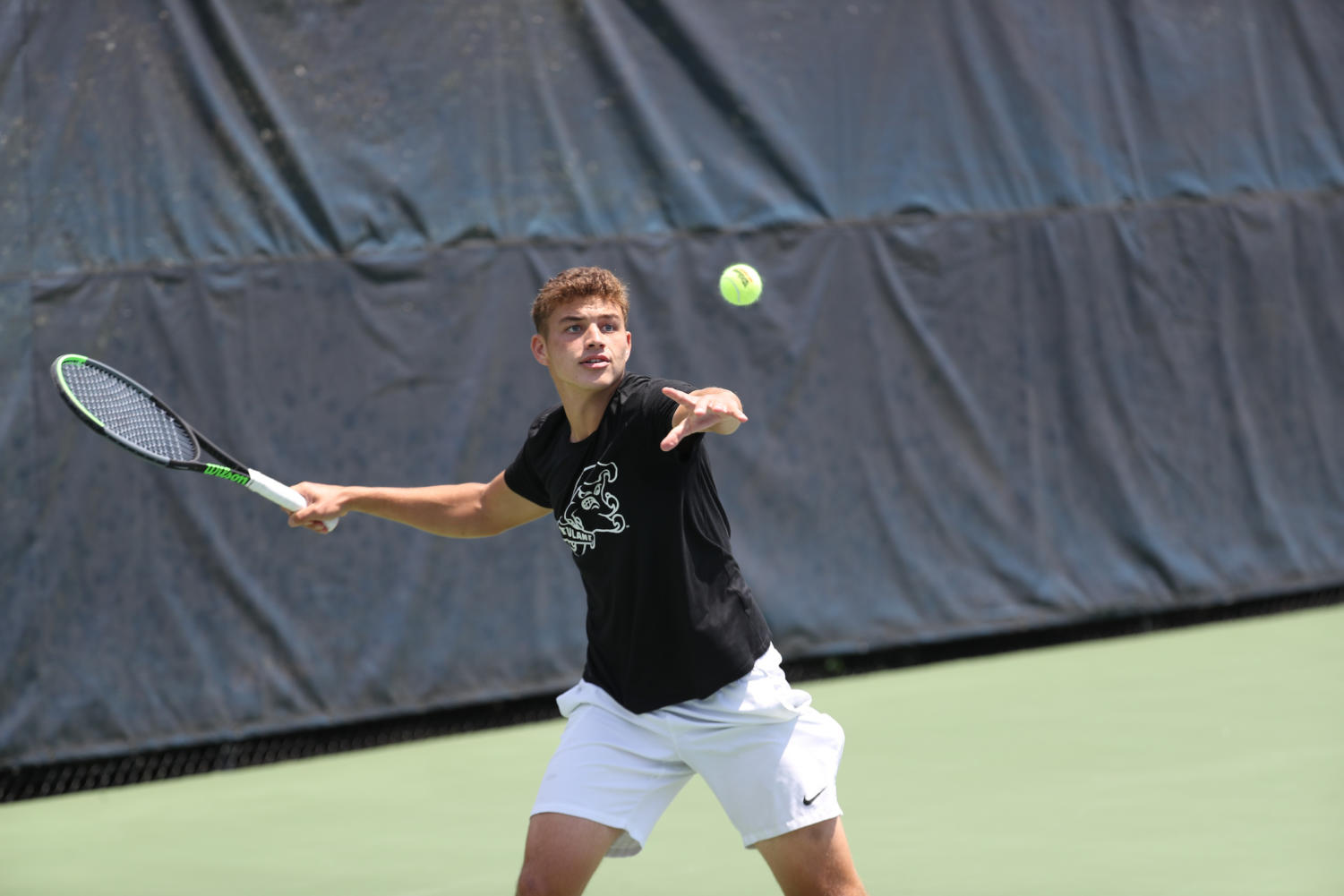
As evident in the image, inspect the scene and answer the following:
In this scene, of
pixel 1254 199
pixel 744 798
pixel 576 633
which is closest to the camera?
pixel 744 798

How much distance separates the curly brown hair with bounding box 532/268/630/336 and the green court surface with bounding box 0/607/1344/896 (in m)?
1.61

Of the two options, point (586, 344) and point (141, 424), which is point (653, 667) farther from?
point (141, 424)

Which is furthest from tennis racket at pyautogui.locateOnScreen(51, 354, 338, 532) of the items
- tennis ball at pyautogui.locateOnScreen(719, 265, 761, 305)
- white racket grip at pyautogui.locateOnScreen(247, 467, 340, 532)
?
tennis ball at pyautogui.locateOnScreen(719, 265, 761, 305)

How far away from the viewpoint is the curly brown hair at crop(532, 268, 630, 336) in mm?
3119

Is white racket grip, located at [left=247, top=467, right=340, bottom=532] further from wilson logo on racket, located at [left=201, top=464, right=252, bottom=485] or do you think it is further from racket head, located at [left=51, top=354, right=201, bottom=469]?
racket head, located at [left=51, top=354, right=201, bottom=469]

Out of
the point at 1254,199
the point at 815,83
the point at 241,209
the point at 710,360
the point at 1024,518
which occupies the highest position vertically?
the point at 241,209

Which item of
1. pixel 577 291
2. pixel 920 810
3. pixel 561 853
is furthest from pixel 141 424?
pixel 920 810

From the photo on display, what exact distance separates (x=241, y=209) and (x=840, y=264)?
2356 mm

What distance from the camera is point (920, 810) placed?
14.8ft

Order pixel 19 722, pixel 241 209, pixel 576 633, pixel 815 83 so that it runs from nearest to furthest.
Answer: pixel 19 722, pixel 241 209, pixel 576 633, pixel 815 83

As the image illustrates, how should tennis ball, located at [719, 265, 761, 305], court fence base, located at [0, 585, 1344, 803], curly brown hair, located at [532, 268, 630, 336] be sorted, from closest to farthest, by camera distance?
curly brown hair, located at [532, 268, 630, 336], tennis ball, located at [719, 265, 761, 305], court fence base, located at [0, 585, 1344, 803]

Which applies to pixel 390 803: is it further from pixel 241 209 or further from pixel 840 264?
pixel 840 264

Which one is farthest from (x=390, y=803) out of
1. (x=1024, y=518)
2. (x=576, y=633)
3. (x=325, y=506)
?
(x=1024, y=518)

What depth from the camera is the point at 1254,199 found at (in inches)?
281
